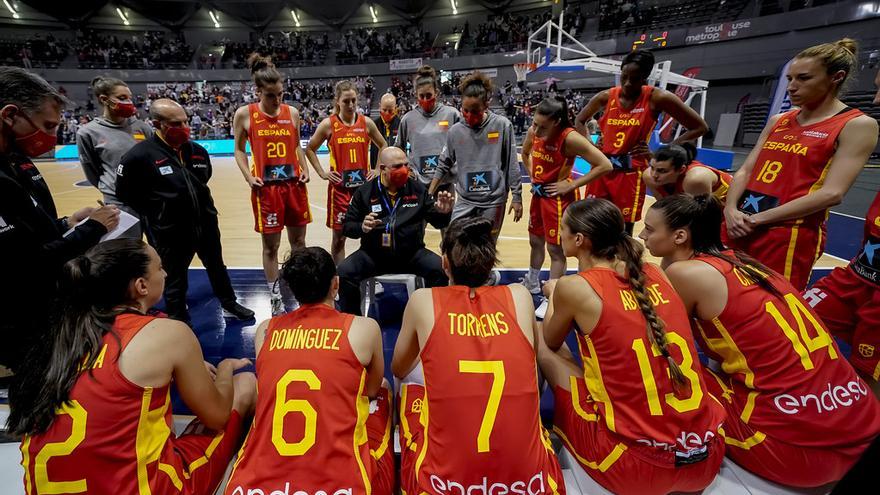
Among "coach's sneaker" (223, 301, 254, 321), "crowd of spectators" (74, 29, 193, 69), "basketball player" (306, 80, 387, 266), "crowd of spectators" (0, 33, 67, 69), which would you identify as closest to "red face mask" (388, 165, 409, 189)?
"basketball player" (306, 80, 387, 266)

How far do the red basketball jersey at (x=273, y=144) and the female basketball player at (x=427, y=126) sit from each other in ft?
3.82

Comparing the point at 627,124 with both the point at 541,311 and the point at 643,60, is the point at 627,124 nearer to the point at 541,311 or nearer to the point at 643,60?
the point at 643,60

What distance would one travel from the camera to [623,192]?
12.6ft

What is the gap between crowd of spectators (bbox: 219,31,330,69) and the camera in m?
30.9

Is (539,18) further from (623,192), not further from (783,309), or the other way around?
(783,309)

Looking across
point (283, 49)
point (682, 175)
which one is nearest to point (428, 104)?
point (682, 175)

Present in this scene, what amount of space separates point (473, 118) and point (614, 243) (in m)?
2.17

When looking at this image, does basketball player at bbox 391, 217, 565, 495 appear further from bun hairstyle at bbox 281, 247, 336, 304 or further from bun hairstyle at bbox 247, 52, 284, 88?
bun hairstyle at bbox 247, 52, 284, 88

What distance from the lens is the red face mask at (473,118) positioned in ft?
12.3

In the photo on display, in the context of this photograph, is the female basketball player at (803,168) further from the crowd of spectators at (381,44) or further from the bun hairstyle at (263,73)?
the crowd of spectators at (381,44)

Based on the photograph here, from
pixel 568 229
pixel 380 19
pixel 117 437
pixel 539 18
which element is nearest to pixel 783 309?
pixel 568 229

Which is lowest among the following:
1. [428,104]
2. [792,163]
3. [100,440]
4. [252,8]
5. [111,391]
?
[100,440]

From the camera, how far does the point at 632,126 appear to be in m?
3.70

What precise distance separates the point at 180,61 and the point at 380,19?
15207 mm
